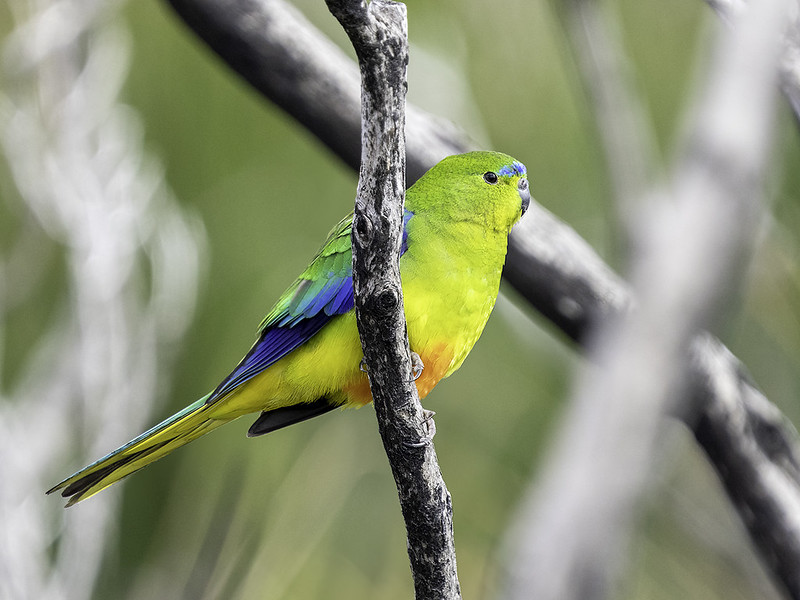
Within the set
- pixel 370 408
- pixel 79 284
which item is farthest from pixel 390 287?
pixel 370 408

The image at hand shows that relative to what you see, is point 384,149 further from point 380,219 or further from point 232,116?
point 232,116

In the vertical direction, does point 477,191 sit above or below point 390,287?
below

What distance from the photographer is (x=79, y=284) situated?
10.1 ft

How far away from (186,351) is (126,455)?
277cm

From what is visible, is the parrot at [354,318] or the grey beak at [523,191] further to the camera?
the grey beak at [523,191]

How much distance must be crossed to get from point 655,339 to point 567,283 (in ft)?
2.47

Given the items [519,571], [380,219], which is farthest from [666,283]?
[380,219]

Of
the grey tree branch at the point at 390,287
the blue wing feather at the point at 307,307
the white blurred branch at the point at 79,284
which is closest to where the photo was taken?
the grey tree branch at the point at 390,287

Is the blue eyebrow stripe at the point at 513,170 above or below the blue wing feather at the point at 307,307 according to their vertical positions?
above

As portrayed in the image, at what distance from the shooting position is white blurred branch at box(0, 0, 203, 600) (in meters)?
3.02

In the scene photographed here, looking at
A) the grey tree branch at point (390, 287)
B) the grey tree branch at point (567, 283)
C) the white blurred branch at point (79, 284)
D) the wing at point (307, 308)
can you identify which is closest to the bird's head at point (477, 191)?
the wing at point (307, 308)

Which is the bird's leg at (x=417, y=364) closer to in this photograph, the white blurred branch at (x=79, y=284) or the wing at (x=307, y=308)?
the wing at (x=307, y=308)

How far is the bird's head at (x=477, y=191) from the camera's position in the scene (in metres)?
1.93

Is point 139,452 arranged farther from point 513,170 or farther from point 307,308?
point 513,170
